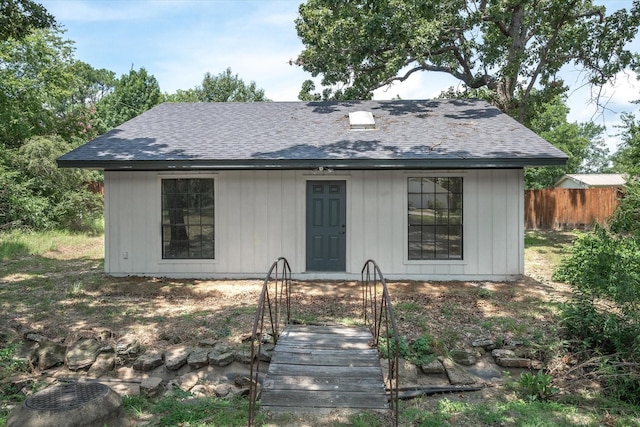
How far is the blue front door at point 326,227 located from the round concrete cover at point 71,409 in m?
5.75

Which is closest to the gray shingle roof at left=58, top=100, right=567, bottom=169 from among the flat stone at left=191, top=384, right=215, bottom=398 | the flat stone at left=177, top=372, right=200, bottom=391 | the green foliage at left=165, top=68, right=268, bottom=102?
the flat stone at left=177, top=372, right=200, bottom=391

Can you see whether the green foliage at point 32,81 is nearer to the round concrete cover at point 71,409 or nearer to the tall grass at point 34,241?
the tall grass at point 34,241

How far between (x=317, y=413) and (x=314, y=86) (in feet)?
53.8

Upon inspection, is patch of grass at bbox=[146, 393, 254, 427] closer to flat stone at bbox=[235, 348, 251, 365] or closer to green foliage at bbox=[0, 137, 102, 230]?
flat stone at bbox=[235, 348, 251, 365]

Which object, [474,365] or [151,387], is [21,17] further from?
[474,365]

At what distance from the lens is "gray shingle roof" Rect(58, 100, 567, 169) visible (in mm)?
8578

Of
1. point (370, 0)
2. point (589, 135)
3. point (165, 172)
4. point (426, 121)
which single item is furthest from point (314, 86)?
point (589, 135)

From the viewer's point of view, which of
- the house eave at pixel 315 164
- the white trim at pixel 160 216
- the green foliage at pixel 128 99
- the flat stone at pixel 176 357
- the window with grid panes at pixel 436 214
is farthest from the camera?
the green foliage at pixel 128 99

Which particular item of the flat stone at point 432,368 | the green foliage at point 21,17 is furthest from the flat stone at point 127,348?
the green foliage at point 21,17

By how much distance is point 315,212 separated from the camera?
367 inches

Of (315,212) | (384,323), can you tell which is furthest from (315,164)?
(384,323)

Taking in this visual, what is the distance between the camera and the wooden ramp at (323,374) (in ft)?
13.3

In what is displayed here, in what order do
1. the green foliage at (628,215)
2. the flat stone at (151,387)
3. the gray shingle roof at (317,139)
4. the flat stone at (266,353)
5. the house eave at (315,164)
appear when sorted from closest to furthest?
the flat stone at (151,387) < the flat stone at (266,353) < the house eave at (315,164) < the gray shingle roof at (317,139) < the green foliage at (628,215)

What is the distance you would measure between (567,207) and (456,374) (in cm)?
1793
